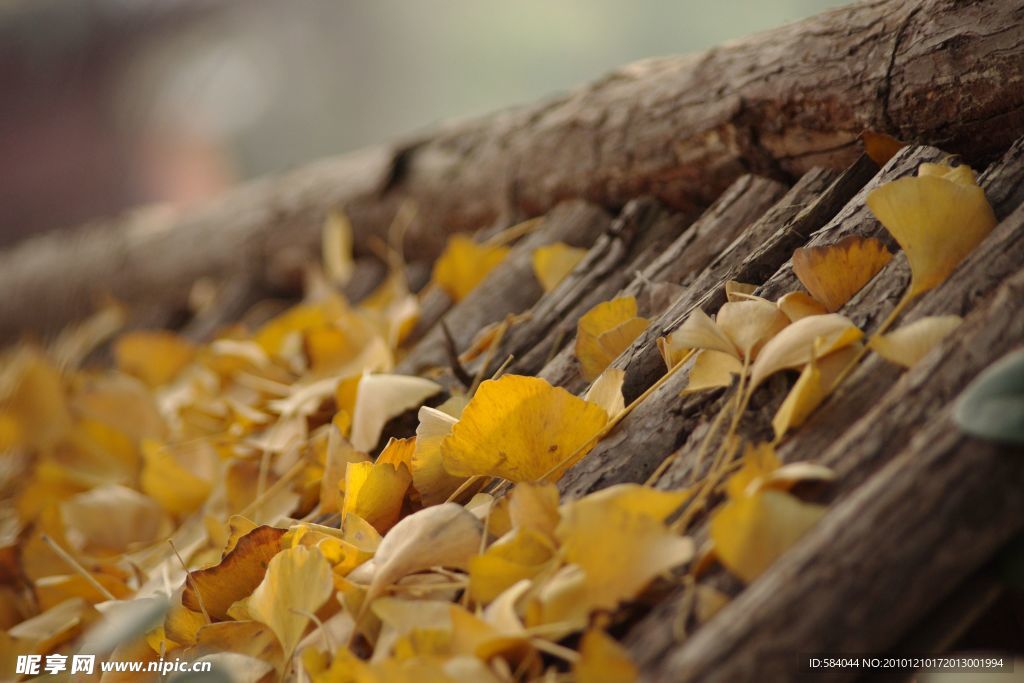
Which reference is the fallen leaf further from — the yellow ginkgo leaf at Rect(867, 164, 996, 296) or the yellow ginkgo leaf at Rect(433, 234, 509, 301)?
the yellow ginkgo leaf at Rect(433, 234, 509, 301)

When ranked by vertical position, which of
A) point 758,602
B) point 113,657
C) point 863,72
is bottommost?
point 113,657

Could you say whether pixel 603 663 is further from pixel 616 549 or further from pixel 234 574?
pixel 234 574

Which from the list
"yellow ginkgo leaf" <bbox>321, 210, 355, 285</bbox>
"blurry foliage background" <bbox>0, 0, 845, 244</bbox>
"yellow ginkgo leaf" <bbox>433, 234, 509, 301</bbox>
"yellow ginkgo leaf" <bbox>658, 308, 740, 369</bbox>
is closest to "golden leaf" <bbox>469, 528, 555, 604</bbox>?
"yellow ginkgo leaf" <bbox>658, 308, 740, 369</bbox>

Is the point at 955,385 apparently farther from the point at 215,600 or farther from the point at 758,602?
the point at 215,600

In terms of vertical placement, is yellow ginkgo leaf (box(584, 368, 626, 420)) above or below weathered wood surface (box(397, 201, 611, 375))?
above

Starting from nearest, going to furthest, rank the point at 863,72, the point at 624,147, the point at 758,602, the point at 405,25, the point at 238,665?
the point at 758,602 < the point at 238,665 < the point at 863,72 < the point at 624,147 < the point at 405,25

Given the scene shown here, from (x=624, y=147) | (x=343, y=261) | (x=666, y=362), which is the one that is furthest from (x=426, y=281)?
(x=666, y=362)

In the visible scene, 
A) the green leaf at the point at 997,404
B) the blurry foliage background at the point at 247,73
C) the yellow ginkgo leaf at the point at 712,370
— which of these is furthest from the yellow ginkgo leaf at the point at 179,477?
the blurry foliage background at the point at 247,73

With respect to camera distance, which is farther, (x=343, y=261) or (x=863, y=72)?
(x=343, y=261)
